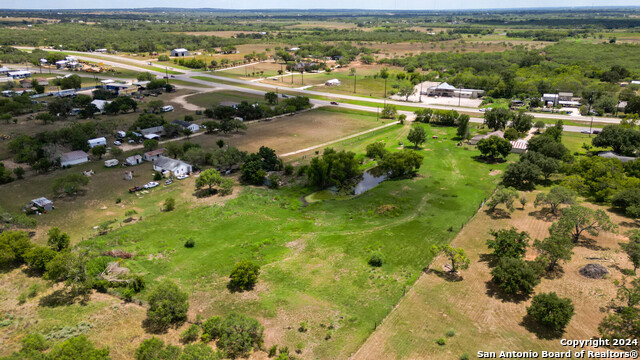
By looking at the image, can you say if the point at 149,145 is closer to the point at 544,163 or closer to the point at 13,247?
the point at 13,247

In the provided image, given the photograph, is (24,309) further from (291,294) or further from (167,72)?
(167,72)

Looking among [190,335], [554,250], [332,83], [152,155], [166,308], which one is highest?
[332,83]

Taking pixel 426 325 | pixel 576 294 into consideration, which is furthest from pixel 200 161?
pixel 576 294

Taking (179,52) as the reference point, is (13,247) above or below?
below

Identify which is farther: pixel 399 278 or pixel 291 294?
pixel 399 278

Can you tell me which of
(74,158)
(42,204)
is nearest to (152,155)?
(74,158)

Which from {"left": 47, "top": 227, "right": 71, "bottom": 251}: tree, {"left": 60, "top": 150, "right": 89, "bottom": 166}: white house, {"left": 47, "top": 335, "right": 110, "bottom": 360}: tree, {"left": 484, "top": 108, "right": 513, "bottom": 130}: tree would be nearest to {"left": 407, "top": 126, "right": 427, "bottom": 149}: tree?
{"left": 484, "top": 108, "right": 513, "bottom": 130}: tree

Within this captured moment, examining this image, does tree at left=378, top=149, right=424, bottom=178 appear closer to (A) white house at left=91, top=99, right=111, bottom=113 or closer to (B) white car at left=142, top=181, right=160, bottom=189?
(B) white car at left=142, top=181, right=160, bottom=189
